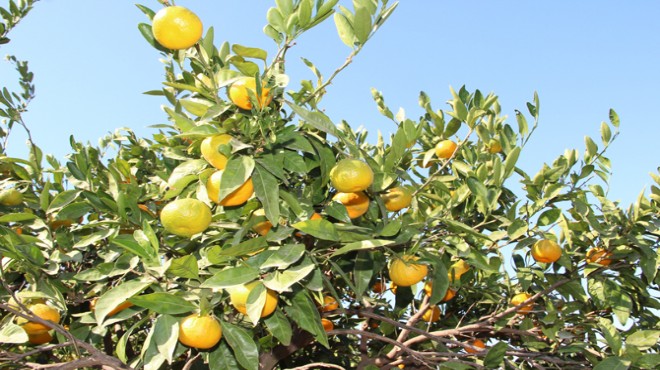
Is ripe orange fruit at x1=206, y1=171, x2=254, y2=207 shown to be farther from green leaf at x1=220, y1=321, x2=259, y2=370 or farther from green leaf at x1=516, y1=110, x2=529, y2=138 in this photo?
green leaf at x1=516, y1=110, x2=529, y2=138

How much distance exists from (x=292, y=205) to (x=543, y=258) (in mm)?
1447

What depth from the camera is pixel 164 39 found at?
160 centimetres

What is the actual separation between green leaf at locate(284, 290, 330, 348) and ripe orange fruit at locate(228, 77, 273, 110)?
721 mm

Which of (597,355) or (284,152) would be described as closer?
(284,152)

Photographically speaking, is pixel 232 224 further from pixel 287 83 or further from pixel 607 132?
pixel 607 132

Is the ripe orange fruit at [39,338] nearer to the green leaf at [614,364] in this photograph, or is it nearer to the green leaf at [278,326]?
the green leaf at [278,326]

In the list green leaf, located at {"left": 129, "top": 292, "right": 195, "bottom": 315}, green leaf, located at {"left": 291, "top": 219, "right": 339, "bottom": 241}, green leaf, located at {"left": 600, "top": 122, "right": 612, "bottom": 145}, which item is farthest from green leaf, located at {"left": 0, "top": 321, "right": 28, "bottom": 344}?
green leaf, located at {"left": 600, "top": 122, "right": 612, "bottom": 145}

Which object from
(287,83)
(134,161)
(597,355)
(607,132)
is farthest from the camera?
(134,161)

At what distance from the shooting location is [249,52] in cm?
173

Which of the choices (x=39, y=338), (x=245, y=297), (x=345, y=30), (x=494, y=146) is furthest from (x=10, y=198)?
(x=494, y=146)

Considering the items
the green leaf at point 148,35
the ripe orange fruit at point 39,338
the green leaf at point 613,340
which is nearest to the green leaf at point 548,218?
the green leaf at point 613,340

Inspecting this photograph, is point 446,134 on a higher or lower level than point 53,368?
higher

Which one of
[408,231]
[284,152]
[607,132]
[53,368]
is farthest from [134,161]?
[607,132]

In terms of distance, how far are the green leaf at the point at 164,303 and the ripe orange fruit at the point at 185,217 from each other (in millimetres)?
229
